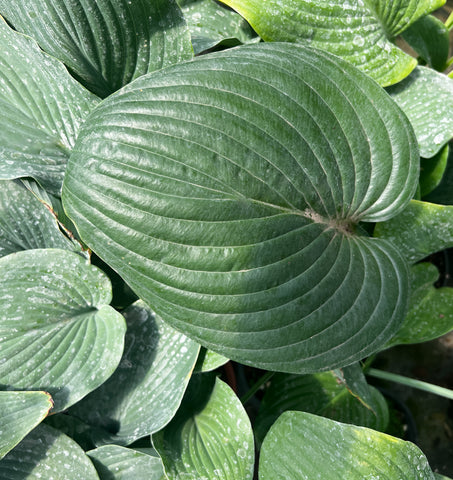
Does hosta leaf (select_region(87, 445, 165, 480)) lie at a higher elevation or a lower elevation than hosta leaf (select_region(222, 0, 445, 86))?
lower

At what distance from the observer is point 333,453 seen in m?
0.77

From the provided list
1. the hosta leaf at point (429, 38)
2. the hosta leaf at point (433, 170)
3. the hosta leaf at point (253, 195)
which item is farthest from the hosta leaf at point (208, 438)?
the hosta leaf at point (429, 38)

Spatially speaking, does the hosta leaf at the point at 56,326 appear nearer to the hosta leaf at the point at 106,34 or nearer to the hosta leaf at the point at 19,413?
the hosta leaf at the point at 19,413

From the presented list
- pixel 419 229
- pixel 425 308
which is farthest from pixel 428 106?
pixel 425 308

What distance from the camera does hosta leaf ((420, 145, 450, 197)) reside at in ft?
3.29

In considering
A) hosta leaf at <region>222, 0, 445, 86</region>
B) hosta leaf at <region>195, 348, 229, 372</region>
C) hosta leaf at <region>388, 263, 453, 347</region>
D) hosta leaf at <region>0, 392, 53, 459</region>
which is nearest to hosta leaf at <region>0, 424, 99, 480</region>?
hosta leaf at <region>0, 392, 53, 459</region>

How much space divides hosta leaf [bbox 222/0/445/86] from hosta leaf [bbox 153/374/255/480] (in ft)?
2.20

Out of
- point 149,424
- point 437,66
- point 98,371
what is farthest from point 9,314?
point 437,66

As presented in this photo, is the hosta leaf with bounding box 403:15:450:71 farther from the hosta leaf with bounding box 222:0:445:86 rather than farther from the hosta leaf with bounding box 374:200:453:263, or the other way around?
the hosta leaf with bounding box 374:200:453:263

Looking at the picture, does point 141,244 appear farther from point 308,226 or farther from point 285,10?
point 285,10

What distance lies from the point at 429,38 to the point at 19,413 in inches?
43.7

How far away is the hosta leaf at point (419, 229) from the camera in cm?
86

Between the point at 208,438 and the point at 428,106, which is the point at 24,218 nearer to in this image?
the point at 208,438

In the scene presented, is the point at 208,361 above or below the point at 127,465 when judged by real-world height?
above
